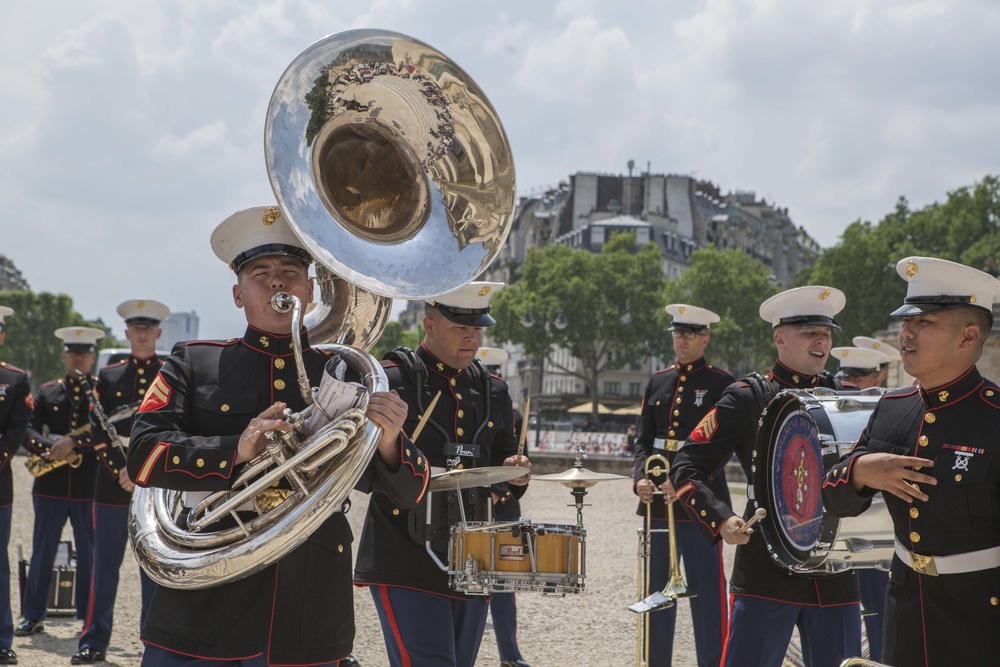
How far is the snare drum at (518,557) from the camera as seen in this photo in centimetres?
504

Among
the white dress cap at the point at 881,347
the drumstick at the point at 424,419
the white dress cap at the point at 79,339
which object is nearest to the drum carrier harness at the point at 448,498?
the drumstick at the point at 424,419

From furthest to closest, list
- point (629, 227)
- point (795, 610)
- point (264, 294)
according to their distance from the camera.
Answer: point (629, 227), point (795, 610), point (264, 294)

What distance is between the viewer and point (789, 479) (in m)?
5.45

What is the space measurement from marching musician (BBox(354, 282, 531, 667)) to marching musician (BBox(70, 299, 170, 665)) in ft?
9.16

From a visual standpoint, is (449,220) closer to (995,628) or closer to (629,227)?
(995,628)

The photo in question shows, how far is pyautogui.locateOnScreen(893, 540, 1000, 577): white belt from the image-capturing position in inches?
159

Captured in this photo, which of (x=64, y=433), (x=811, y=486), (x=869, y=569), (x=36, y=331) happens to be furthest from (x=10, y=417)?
(x=36, y=331)

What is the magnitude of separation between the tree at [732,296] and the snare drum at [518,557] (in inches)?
2766

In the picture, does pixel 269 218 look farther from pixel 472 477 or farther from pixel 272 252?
pixel 472 477

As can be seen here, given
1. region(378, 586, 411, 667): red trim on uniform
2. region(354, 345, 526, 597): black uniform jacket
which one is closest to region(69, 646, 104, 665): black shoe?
region(354, 345, 526, 597): black uniform jacket

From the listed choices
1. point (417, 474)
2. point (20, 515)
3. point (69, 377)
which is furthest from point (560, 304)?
point (417, 474)

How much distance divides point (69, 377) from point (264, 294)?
273 inches

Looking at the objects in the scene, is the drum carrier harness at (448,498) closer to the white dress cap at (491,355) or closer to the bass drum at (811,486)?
the bass drum at (811,486)

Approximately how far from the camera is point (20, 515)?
18266mm
